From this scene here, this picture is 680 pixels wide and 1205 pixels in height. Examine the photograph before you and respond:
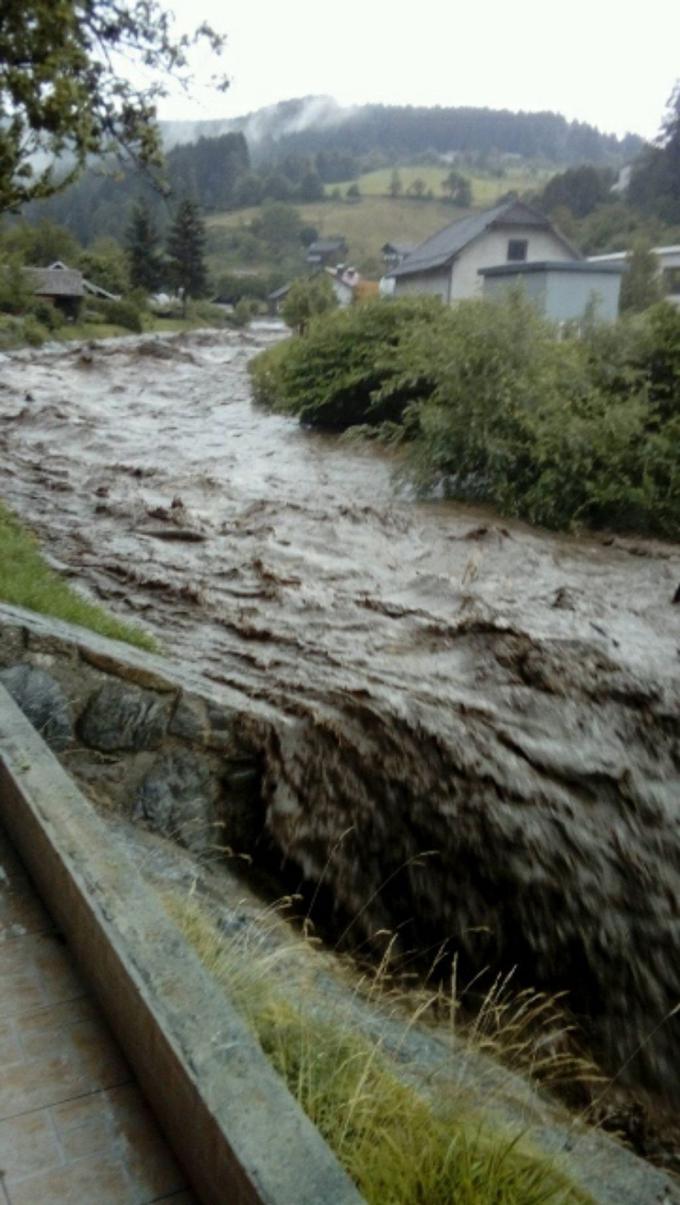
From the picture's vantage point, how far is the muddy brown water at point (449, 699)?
6.06 m

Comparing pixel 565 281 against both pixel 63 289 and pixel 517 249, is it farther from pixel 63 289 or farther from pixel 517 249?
pixel 63 289

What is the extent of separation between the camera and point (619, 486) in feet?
48.9

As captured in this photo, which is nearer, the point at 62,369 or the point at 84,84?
the point at 84,84

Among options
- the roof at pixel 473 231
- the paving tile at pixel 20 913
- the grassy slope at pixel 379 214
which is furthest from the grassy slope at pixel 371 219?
the paving tile at pixel 20 913

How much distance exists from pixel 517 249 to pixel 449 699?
3670 cm

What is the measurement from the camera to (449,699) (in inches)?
303

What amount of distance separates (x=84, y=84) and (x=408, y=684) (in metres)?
9.15

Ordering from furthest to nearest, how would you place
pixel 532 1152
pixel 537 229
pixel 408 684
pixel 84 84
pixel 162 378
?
pixel 537 229 < pixel 162 378 < pixel 84 84 < pixel 408 684 < pixel 532 1152

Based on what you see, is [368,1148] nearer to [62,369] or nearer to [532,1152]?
[532,1152]

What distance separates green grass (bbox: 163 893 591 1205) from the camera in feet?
10.4

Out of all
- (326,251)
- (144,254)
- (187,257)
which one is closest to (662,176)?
(326,251)

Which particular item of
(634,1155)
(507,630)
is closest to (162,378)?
(507,630)

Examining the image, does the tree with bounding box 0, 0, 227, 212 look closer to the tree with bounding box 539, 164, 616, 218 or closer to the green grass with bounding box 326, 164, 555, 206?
the tree with bounding box 539, 164, 616, 218

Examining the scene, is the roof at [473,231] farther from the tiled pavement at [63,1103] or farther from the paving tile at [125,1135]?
the paving tile at [125,1135]
